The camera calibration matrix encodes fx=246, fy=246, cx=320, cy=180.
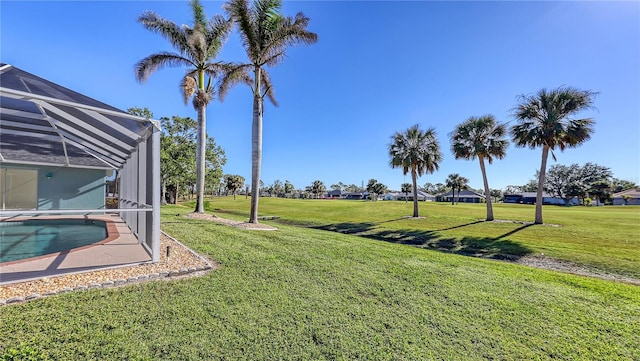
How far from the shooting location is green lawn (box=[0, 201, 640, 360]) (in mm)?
2602

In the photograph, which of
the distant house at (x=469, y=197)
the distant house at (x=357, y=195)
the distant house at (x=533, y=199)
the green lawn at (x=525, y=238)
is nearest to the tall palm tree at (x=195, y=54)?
the green lawn at (x=525, y=238)

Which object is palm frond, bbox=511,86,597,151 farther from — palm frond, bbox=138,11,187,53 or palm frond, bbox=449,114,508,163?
palm frond, bbox=138,11,187,53

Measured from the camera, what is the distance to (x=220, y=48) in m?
13.4

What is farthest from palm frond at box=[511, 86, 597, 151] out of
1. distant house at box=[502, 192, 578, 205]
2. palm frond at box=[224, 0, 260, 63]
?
distant house at box=[502, 192, 578, 205]

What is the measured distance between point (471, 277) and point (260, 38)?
37.0 ft

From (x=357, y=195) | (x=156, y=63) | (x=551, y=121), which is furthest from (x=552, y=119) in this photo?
(x=357, y=195)

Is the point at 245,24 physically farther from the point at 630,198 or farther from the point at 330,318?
the point at 630,198

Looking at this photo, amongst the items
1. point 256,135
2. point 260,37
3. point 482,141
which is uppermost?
point 260,37

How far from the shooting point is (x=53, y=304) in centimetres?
317

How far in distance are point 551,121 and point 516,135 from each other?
1733 mm

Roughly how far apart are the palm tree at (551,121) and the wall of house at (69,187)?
26197mm

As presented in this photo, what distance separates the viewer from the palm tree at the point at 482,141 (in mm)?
16953

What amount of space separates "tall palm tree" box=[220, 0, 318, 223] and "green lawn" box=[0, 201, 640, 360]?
6560 mm

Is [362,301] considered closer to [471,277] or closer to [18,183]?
[471,277]
